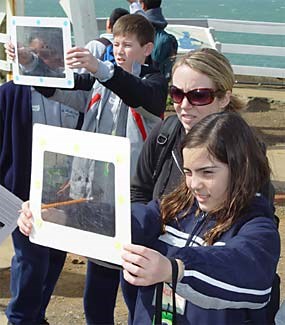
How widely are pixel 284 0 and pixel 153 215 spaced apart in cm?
6223

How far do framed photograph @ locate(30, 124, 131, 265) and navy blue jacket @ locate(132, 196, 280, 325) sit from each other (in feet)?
0.59

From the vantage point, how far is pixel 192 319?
8.86 feet

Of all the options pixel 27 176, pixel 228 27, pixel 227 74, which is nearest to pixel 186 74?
pixel 227 74

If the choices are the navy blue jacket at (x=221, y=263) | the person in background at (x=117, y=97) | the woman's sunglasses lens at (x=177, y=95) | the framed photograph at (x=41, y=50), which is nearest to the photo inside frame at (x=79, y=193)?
the navy blue jacket at (x=221, y=263)

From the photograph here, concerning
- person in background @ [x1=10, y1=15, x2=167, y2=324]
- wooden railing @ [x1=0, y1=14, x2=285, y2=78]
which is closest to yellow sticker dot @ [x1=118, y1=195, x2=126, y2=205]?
Result: person in background @ [x1=10, y1=15, x2=167, y2=324]

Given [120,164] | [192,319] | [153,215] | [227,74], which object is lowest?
[192,319]

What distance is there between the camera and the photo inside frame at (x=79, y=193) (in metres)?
2.66

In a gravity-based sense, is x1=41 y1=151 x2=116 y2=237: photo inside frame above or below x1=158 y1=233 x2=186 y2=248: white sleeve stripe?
above

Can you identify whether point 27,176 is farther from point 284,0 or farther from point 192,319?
point 284,0

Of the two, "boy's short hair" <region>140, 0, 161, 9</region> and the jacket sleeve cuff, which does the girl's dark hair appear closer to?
the jacket sleeve cuff

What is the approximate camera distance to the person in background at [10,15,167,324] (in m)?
3.93

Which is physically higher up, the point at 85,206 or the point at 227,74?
the point at 227,74

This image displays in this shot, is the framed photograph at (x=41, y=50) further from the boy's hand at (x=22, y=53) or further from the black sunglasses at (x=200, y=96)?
the black sunglasses at (x=200, y=96)

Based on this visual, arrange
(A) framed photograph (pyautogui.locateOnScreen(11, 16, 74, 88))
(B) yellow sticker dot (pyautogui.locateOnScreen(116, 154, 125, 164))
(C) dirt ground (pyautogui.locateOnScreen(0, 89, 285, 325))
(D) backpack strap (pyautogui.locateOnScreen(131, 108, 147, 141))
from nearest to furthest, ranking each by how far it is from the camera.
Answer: (B) yellow sticker dot (pyautogui.locateOnScreen(116, 154, 125, 164)) → (A) framed photograph (pyautogui.locateOnScreen(11, 16, 74, 88)) → (D) backpack strap (pyautogui.locateOnScreen(131, 108, 147, 141)) → (C) dirt ground (pyautogui.locateOnScreen(0, 89, 285, 325))
